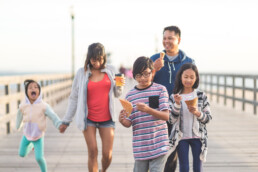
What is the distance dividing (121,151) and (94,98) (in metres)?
2.44

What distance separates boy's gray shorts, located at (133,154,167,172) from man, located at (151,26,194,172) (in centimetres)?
75

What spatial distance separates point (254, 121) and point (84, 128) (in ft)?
23.4

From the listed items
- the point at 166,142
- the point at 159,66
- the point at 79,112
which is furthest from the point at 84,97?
the point at 166,142

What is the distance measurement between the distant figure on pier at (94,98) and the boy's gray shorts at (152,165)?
897 millimetres

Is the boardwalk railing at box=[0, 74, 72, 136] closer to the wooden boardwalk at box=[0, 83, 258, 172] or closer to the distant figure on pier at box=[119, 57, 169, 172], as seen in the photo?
the wooden boardwalk at box=[0, 83, 258, 172]

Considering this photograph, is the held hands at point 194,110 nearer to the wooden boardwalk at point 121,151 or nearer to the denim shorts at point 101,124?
the denim shorts at point 101,124

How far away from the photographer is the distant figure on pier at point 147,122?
11.1 feet

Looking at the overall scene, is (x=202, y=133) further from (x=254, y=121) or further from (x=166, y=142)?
(x=254, y=121)

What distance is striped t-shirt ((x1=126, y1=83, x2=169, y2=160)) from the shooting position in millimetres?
3375

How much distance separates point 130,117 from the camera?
343cm

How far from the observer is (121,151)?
6434 mm

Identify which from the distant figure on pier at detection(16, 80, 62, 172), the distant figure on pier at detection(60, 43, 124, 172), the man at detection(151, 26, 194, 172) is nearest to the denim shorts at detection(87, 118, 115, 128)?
the distant figure on pier at detection(60, 43, 124, 172)

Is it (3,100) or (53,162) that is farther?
(3,100)

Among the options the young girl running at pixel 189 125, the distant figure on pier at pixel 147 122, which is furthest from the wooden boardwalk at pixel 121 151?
the distant figure on pier at pixel 147 122
